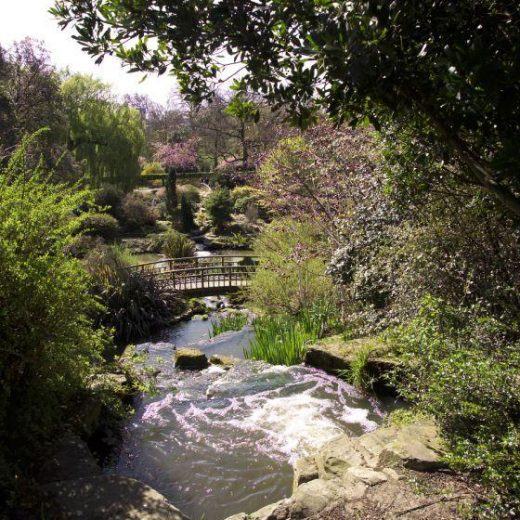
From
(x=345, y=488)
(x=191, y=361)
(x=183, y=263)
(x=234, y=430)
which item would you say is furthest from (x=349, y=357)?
(x=183, y=263)

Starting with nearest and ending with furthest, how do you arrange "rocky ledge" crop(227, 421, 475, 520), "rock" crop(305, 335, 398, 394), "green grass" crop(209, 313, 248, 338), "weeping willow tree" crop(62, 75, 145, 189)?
"rocky ledge" crop(227, 421, 475, 520)
"rock" crop(305, 335, 398, 394)
"green grass" crop(209, 313, 248, 338)
"weeping willow tree" crop(62, 75, 145, 189)

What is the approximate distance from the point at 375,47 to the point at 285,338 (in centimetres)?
685

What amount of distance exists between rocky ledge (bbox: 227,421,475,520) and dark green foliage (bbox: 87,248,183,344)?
7738 millimetres

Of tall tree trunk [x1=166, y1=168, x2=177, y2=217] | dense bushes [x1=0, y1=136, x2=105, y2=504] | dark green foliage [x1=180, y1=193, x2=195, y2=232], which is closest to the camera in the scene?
dense bushes [x1=0, y1=136, x2=105, y2=504]

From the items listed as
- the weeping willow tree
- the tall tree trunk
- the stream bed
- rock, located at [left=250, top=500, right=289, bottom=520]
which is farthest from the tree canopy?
the weeping willow tree

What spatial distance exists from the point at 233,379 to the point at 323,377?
153 cm

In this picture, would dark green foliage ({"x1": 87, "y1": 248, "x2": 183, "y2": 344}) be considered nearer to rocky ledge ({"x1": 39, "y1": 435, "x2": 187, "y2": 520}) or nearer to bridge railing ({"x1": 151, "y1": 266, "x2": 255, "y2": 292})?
bridge railing ({"x1": 151, "y1": 266, "x2": 255, "y2": 292})

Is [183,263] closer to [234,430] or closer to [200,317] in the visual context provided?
[200,317]

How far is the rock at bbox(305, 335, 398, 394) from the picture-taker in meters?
6.26

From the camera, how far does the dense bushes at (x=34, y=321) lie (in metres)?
3.81

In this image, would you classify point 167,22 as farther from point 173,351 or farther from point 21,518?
point 173,351

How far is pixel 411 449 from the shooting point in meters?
3.41

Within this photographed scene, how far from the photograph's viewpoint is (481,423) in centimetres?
294

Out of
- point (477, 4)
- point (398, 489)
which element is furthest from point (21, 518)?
point (477, 4)
